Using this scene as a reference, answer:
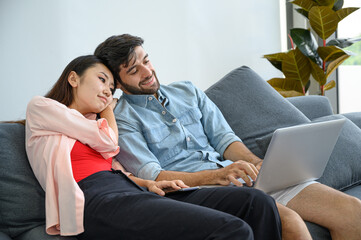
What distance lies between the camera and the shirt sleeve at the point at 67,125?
156cm

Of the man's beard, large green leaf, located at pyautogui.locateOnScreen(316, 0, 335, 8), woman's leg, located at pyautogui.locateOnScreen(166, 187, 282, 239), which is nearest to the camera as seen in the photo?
woman's leg, located at pyautogui.locateOnScreen(166, 187, 282, 239)

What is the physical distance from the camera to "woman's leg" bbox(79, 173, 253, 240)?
1218mm

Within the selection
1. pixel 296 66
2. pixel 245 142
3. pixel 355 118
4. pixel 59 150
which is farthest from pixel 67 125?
pixel 296 66

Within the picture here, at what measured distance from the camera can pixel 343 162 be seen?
6.59ft

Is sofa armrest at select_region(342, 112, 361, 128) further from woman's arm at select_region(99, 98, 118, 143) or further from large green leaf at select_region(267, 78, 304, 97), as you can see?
woman's arm at select_region(99, 98, 118, 143)

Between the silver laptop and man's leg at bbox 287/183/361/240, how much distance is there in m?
0.07

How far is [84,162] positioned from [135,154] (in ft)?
0.79

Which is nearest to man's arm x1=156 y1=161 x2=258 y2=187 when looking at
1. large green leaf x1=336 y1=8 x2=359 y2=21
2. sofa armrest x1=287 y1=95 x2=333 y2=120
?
sofa armrest x1=287 y1=95 x2=333 y2=120

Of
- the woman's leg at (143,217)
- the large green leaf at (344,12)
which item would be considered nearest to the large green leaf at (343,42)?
the large green leaf at (344,12)

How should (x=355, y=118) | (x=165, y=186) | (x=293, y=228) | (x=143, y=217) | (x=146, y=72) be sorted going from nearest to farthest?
(x=143, y=217), (x=293, y=228), (x=165, y=186), (x=146, y=72), (x=355, y=118)

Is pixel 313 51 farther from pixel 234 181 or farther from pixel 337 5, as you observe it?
pixel 234 181

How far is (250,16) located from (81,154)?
2850 millimetres

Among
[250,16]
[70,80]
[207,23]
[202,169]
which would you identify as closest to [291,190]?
[202,169]

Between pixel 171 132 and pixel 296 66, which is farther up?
pixel 171 132
